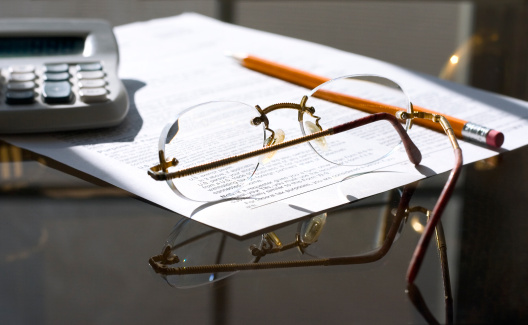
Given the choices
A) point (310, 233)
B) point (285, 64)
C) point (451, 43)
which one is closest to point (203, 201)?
point (310, 233)

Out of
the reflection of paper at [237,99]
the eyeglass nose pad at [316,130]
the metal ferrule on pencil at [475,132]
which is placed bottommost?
the reflection of paper at [237,99]

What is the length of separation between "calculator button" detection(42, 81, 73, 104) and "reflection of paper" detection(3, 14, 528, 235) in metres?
0.03

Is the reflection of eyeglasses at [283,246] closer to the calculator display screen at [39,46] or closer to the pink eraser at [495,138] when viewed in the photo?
the pink eraser at [495,138]

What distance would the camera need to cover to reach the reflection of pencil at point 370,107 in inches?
Result: 19.4

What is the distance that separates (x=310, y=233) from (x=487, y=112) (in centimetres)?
28

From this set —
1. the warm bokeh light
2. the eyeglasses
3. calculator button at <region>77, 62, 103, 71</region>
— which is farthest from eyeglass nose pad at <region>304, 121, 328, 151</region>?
calculator button at <region>77, 62, 103, 71</region>

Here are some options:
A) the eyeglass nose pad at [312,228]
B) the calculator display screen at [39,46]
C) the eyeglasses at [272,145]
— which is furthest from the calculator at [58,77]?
the eyeglass nose pad at [312,228]

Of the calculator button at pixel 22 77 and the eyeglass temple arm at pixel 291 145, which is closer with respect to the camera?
the eyeglass temple arm at pixel 291 145

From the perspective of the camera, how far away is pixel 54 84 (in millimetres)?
553

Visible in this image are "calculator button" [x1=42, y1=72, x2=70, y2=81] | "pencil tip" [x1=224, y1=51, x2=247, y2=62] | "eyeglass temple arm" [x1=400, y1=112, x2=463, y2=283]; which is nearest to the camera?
"eyeglass temple arm" [x1=400, y1=112, x2=463, y2=283]

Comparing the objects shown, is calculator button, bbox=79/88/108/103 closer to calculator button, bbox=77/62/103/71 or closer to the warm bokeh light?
calculator button, bbox=77/62/103/71

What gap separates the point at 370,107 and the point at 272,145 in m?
0.16

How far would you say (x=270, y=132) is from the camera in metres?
0.47

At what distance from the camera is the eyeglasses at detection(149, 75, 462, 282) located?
0.42m
